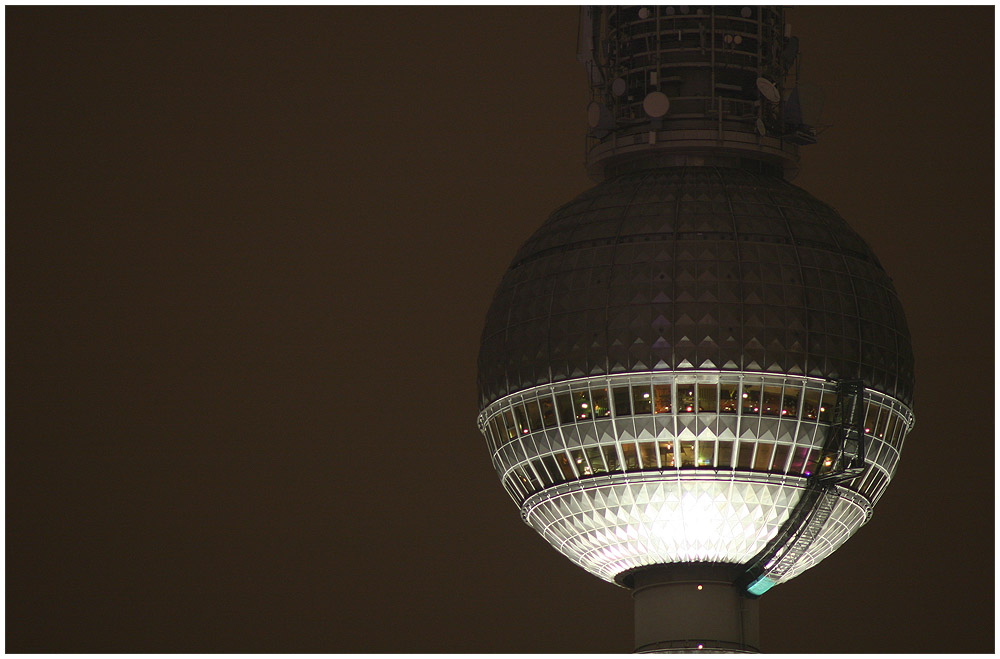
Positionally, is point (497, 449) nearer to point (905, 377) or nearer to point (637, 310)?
point (637, 310)

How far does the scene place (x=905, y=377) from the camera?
307 ft

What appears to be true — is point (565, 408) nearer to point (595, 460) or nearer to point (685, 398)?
point (595, 460)

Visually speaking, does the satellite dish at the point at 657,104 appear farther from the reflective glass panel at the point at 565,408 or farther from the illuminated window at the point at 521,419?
the illuminated window at the point at 521,419

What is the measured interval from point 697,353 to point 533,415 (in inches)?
250

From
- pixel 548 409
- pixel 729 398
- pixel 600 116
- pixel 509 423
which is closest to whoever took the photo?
pixel 729 398

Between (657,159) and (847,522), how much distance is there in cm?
1466

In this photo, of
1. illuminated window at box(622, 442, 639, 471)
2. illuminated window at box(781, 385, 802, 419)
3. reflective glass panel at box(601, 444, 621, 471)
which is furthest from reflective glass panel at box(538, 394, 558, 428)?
illuminated window at box(781, 385, 802, 419)

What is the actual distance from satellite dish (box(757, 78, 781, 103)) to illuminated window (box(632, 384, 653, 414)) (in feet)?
39.9

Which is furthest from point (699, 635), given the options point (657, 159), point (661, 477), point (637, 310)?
point (657, 159)

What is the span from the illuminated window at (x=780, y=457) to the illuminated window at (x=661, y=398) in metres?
3.90

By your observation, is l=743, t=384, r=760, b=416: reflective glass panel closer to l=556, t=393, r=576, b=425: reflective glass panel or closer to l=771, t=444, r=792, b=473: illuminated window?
l=771, t=444, r=792, b=473: illuminated window

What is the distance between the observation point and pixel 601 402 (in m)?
90.0

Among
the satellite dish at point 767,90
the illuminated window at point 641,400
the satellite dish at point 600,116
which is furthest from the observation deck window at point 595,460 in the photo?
the satellite dish at point 767,90

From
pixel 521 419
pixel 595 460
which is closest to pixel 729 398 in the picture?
pixel 595 460
